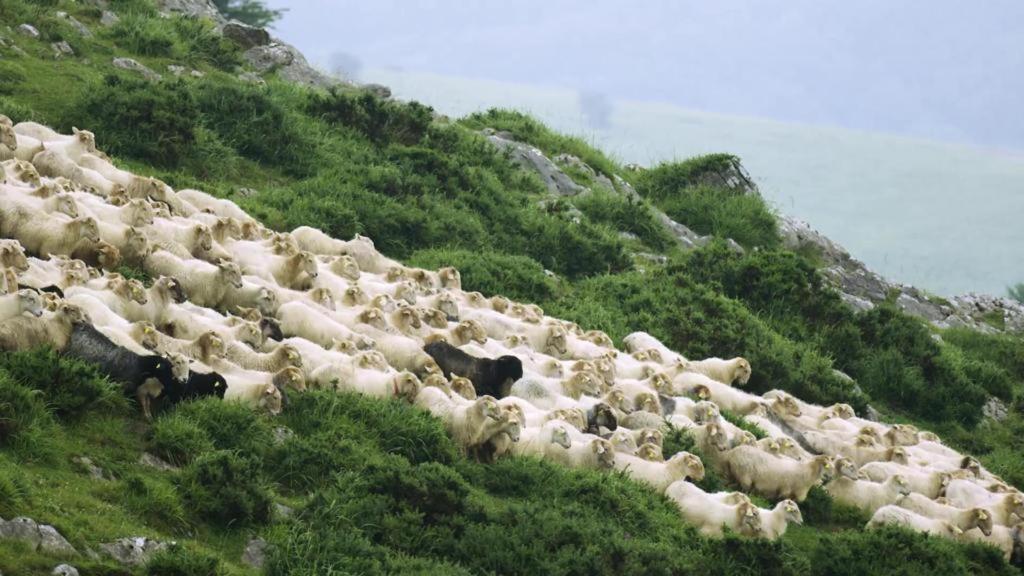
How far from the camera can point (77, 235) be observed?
15.1 metres

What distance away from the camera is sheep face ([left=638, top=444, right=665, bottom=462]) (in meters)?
14.6

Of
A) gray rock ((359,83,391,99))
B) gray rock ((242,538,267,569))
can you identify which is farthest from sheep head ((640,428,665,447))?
gray rock ((359,83,391,99))

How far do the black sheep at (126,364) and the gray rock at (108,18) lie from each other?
15310 millimetres

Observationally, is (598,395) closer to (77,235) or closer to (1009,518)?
(1009,518)

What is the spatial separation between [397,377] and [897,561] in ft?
16.5

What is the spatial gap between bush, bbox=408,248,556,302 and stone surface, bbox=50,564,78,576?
11.9 m

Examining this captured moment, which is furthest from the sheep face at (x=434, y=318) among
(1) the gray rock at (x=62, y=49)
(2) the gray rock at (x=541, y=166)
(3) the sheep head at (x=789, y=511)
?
(2) the gray rock at (x=541, y=166)

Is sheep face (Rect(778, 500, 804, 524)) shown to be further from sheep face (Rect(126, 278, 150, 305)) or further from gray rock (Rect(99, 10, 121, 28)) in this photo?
gray rock (Rect(99, 10, 121, 28))

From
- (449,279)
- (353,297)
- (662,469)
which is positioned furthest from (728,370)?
(353,297)

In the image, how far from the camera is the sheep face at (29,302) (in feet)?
39.4

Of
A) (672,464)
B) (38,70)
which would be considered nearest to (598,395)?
(672,464)

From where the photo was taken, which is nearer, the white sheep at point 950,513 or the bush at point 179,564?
the bush at point 179,564

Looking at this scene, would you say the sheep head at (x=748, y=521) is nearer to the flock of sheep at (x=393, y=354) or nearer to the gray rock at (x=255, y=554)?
the flock of sheep at (x=393, y=354)

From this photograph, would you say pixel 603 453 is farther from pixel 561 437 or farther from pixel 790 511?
pixel 790 511
